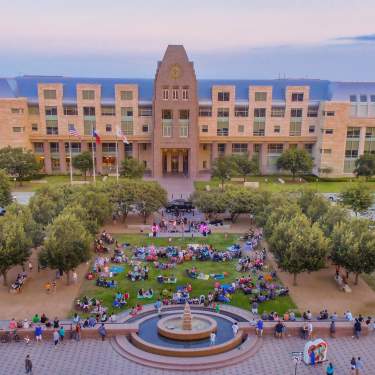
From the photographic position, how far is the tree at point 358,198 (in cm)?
5772

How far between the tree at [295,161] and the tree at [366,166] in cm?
843

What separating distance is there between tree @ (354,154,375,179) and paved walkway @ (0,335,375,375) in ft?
186

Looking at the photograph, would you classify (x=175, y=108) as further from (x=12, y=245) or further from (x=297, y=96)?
(x=12, y=245)

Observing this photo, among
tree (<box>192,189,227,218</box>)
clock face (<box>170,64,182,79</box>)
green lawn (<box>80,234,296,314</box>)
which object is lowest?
green lawn (<box>80,234,296,314</box>)

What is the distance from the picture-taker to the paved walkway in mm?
26728

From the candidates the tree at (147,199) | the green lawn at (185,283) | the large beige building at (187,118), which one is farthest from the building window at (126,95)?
the green lawn at (185,283)

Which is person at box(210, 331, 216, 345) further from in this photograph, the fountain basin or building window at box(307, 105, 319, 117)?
building window at box(307, 105, 319, 117)

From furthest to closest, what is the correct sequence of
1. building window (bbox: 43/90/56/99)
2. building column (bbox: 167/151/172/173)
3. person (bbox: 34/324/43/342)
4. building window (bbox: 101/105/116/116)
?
building column (bbox: 167/151/172/173), building window (bbox: 101/105/116/116), building window (bbox: 43/90/56/99), person (bbox: 34/324/43/342)

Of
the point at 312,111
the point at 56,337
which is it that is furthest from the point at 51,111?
the point at 56,337

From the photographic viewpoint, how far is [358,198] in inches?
2276

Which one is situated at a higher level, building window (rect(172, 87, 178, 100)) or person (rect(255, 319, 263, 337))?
building window (rect(172, 87, 178, 100))

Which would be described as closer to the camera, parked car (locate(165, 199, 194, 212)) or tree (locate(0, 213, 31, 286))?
tree (locate(0, 213, 31, 286))

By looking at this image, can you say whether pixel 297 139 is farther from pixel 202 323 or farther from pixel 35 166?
pixel 202 323

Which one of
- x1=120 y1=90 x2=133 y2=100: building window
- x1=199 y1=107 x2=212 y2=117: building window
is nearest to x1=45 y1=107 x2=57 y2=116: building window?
x1=120 y1=90 x2=133 y2=100: building window
